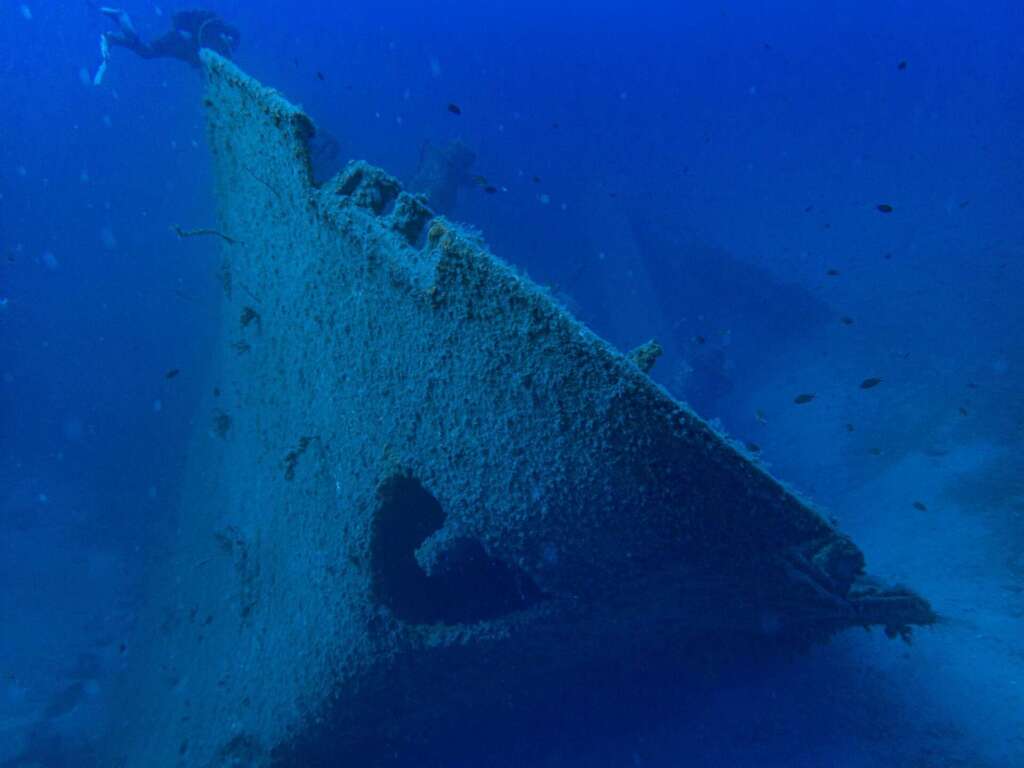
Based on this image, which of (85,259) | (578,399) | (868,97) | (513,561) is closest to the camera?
(578,399)

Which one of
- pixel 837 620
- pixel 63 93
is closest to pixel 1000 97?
pixel 837 620

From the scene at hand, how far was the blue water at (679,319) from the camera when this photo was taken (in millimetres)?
5461

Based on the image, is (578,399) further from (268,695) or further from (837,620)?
(268,695)

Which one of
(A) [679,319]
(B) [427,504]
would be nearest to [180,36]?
(A) [679,319]

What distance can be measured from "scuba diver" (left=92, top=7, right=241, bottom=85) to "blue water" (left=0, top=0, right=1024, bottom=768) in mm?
7810

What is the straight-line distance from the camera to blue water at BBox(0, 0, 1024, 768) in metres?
5.46

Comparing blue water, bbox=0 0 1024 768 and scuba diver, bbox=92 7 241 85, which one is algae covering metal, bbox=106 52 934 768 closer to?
blue water, bbox=0 0 1024 768

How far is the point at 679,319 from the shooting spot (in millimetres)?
18203

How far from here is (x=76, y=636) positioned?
42.2 ft

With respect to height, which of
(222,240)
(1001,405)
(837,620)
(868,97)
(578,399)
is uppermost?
(868,97)

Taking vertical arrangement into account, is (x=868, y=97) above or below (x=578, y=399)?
above

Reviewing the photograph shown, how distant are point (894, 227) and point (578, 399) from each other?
31019 mm

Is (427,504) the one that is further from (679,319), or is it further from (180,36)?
(180,36)

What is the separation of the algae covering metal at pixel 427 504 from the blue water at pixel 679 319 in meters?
1.48
